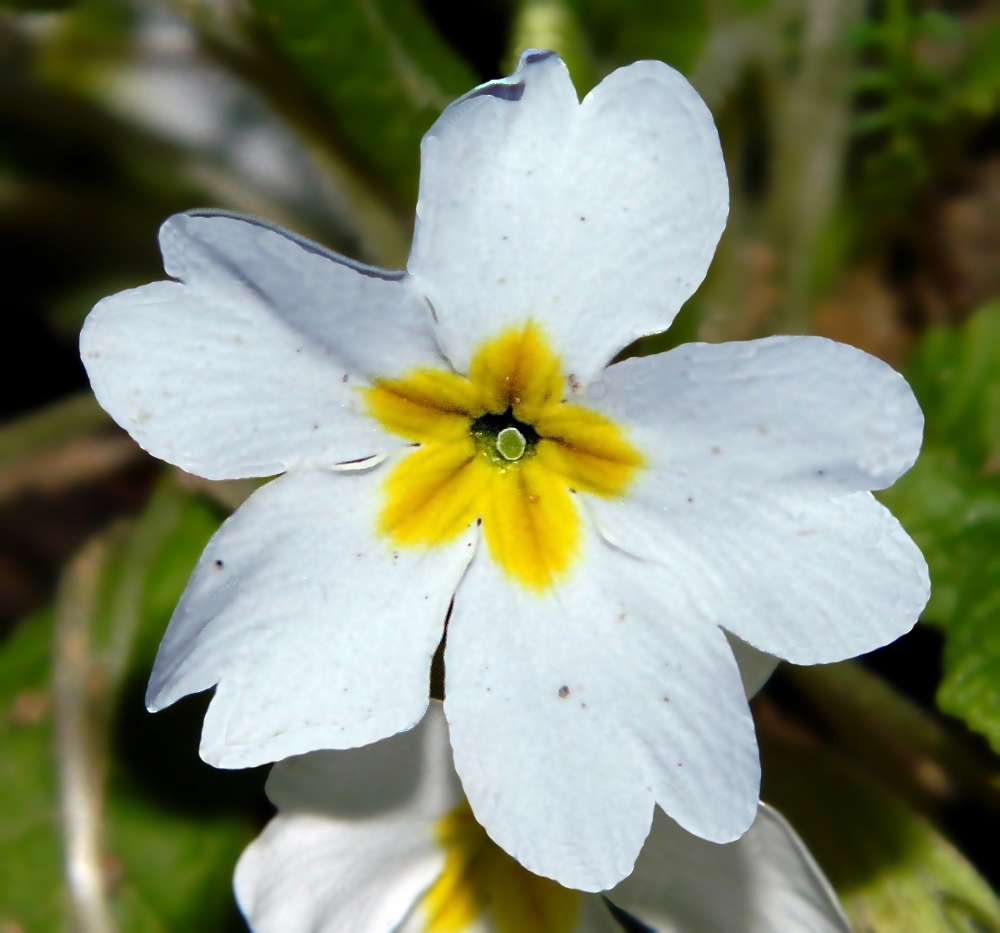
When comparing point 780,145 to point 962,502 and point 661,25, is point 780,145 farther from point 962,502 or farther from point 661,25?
point 962,502

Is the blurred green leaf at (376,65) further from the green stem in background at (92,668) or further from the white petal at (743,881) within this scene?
the white petal at (743,881)

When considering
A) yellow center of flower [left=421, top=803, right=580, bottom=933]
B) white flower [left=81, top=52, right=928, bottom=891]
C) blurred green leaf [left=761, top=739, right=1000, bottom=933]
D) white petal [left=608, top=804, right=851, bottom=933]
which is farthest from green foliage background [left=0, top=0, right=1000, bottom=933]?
white flower [left=81, top=52, right=928, bottom=891]

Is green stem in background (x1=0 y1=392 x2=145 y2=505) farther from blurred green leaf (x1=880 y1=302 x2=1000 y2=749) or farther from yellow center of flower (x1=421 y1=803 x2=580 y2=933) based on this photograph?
blurred green leaf (x1=880 y1=302 x2=1000 y2=749)

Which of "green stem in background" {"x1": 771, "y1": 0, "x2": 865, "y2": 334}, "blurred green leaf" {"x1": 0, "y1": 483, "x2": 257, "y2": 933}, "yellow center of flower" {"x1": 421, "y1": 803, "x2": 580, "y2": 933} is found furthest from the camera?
"green stem in background" {"x1": 771, "y1": 0, "x2": 865, "y2": 334}

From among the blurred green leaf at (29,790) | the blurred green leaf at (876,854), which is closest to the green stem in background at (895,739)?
the blurred green leaf at (876,854)

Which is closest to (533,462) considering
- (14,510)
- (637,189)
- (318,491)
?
(318,491)

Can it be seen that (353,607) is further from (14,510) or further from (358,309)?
(14,510)
